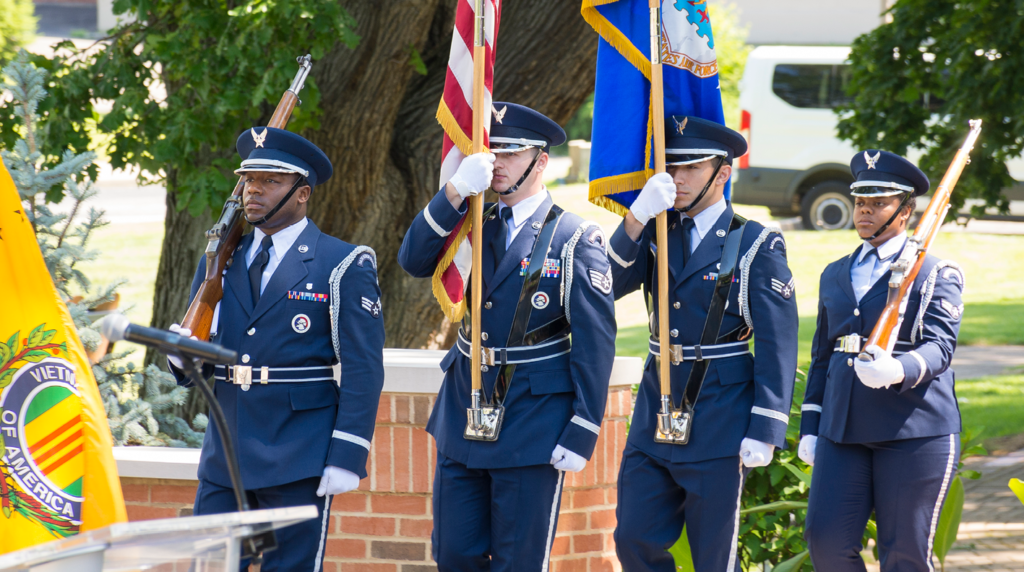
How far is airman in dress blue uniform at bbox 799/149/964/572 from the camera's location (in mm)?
4199

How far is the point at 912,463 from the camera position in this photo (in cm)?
421

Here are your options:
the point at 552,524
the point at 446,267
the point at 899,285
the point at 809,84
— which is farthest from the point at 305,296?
the point at 809,84

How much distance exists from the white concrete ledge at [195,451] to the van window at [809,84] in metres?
14.8

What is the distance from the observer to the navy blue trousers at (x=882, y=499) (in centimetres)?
419

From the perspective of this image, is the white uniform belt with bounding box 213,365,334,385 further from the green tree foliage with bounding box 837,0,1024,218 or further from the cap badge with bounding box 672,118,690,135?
the green tree foliage with bounding box 837,0,1024,218

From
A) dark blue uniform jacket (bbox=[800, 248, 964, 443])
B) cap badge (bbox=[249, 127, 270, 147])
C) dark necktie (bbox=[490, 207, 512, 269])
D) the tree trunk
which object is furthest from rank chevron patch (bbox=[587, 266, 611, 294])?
the tree trunk

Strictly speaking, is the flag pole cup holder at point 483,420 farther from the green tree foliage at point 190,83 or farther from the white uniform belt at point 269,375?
the green tree foliage at point 190,83

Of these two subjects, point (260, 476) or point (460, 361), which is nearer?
point (260, 476)

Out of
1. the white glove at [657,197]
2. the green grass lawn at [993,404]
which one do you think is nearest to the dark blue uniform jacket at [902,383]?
the white glove at [657,197]

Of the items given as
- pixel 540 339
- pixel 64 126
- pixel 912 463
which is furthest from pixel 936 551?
pixel 64 126

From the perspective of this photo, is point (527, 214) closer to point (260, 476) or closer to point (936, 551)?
point (260, 476)

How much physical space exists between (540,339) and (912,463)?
1.49 m

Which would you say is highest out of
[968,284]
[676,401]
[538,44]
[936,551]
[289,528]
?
[538,44]

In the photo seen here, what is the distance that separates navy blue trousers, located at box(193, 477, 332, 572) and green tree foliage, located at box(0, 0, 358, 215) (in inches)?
113
